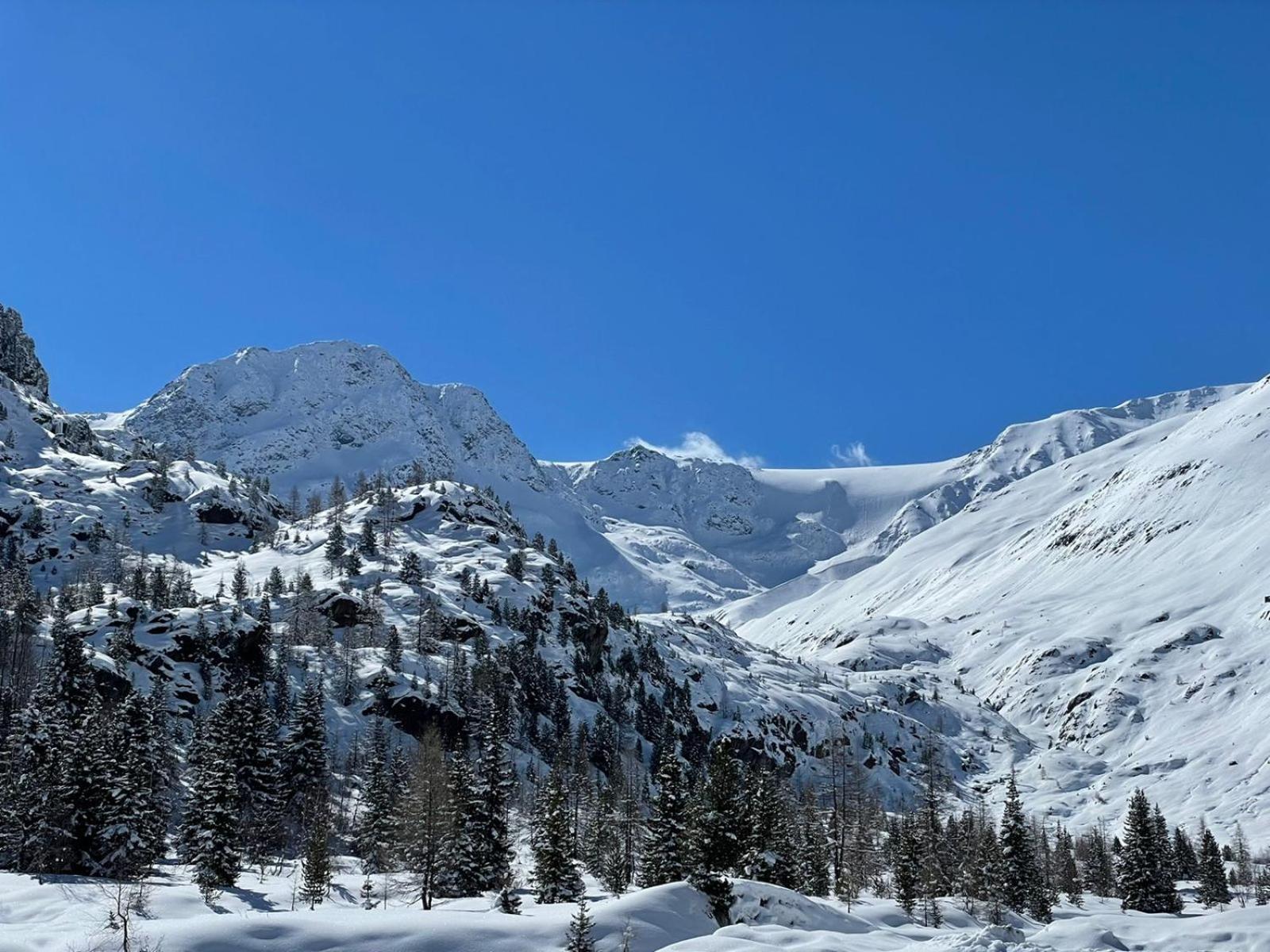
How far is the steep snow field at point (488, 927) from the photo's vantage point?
40906mm

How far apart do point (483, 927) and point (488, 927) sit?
304mm

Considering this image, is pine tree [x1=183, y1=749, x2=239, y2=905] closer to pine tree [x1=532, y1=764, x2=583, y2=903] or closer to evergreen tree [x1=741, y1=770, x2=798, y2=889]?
pine tree [x1=532, y1=764, x2=583, y2=903]

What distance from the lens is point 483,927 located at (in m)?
45.3

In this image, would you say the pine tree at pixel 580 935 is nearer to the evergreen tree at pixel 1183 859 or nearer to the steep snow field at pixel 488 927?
the steep snow field at pixel 488 927

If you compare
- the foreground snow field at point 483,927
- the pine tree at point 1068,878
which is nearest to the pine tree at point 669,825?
the foreground snow field at point 483,927

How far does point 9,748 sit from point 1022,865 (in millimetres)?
84098

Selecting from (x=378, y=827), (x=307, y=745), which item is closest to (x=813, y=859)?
(x=378, y=827)

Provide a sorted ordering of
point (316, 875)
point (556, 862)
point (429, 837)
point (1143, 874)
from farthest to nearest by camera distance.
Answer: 1. point (1143, 874)
2. point (429, 837)
3. point (556, 862)
4. point (316, 875)

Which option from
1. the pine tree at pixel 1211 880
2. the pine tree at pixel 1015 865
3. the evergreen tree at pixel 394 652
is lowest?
the pine tree at pixel 1211 880

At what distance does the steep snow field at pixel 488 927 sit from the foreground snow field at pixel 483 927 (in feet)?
→ 0.24

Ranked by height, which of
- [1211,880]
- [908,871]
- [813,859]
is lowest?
[1211,880]

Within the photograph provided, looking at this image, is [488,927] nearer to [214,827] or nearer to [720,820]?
[720,820]

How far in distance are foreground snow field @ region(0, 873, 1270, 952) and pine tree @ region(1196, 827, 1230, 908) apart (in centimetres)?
5080

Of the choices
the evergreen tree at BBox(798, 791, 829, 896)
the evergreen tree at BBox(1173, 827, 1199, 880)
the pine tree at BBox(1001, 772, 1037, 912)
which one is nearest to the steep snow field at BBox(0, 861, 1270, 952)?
the evergreen tree at BBox(798, 791, 829, 896)
